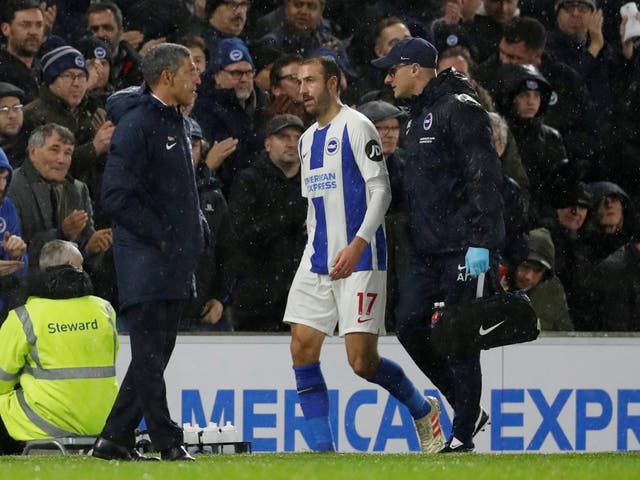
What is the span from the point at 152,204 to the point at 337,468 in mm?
1690

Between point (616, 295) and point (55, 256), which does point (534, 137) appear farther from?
point (55, 256)

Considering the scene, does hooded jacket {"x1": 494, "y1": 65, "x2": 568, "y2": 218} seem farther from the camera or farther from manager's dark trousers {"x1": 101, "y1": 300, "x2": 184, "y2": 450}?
manager's dark trousers {"x1": 101, "y1": 300, "x2": 184, "y2": 450}

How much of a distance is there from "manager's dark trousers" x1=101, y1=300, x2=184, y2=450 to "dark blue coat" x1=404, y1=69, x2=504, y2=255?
159 centimetres

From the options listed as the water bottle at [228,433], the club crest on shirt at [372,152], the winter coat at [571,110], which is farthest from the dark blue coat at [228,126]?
Result: the club crest on shirt at [372,152]

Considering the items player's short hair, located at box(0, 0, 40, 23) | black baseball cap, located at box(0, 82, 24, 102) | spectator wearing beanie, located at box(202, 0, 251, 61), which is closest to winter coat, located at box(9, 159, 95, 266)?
black baseball cap, located at box(0, 82, 24, 102)

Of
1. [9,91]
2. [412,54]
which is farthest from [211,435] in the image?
[9,91]

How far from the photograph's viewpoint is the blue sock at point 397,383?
9258mm

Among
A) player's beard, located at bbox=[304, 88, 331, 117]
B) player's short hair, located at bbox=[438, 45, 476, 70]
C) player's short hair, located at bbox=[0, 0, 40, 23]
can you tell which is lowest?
player's beard, located at bbox=[304, 88, 331, 117]

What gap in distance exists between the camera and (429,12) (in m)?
14.7

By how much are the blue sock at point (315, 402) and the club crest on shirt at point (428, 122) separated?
1.46 metres

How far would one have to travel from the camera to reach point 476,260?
879cm

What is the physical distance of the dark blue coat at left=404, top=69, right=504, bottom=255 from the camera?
29.2 feet

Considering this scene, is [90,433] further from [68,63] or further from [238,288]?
[68,63]

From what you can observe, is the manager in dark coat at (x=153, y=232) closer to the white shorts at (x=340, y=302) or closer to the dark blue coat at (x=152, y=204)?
the dark blue coat at (x=152, y=204)
